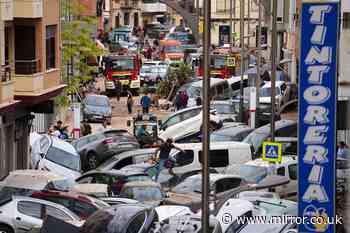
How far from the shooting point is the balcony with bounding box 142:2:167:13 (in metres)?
137

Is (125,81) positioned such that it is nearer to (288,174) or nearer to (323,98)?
(288,174)

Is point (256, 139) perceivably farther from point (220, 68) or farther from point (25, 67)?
point (220, 68)

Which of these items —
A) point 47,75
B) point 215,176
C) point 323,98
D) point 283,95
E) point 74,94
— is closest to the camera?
point 323,98

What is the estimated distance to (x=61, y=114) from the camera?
49.2 m

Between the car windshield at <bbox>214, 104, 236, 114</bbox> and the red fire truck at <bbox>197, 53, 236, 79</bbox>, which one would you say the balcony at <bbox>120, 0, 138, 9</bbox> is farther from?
the car windshield at <bbox>214, 104, 236, 114</bbox>

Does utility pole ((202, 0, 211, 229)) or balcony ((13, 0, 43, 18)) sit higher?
balcony ((13, 0, 43, 18))

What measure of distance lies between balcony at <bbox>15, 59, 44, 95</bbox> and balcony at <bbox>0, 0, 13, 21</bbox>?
2.37 metres

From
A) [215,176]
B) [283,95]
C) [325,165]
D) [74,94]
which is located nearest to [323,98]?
[325,165]

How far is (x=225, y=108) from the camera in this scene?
4678 centimetres

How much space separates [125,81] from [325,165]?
166 ft

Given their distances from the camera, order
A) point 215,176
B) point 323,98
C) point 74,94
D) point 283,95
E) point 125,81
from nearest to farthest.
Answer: point 323,98
point 215,176
point 283,95
point 74,94
point 125,81

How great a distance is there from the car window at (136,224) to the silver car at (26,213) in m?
1.90

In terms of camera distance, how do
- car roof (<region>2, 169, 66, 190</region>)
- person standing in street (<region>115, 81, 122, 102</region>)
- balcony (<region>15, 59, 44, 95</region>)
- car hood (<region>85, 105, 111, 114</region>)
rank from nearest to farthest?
1. car roof (<region>2, 169, 66, 190</region>)
2. balcony (<region>15, 59, 44, 95</region>)
3. car hood (<region>85, 105, 111, 114</region>)
4. person standing in street (<region>115, 81, 122, 102</region>)

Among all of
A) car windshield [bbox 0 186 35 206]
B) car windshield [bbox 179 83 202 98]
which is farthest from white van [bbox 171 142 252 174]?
car windshield [bbox 179 83 202 98]
